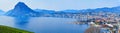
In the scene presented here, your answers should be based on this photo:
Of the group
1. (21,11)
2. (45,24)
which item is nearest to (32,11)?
(21,11)

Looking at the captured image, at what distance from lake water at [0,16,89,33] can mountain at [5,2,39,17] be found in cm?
8

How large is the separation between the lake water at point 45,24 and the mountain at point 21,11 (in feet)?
0.27

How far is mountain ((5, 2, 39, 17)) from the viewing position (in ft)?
19.0

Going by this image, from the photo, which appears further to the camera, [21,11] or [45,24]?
[21,11]

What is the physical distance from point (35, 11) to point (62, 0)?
540 mm

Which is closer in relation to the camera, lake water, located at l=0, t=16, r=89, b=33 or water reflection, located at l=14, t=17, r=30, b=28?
lake water, located at l=0, t=16, r=89, b=33

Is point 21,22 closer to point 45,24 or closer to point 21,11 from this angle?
point 21,11

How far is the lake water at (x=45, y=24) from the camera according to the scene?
5.68m

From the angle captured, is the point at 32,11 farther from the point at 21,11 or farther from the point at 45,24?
the point at 45,24

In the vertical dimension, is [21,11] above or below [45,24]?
above

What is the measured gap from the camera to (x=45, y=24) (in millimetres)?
5754

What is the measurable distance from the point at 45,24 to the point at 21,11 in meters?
0.52

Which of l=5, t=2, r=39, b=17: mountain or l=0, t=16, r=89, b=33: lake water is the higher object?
l=5, t=2, r=39, b=17: mountain

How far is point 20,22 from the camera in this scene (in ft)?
19.2
